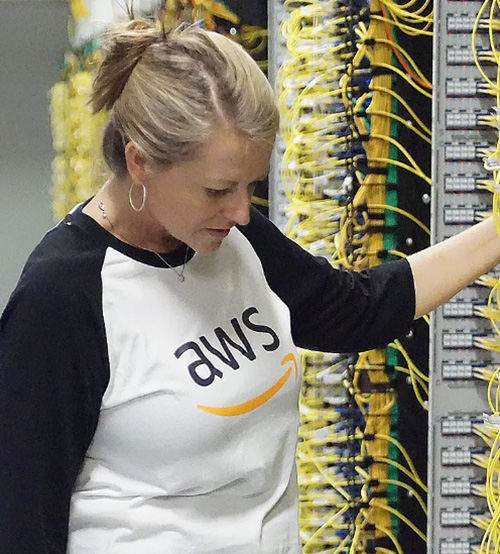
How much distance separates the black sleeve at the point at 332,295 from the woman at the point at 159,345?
25 mm

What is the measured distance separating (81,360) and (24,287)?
3.8 inches

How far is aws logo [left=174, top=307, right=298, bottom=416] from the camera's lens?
96 centimetres

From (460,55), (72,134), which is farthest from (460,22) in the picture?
(72,134)

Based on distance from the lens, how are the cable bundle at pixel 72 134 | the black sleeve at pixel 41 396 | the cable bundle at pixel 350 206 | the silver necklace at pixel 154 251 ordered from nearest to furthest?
the black sleeve at pixel 41 396 < the silver necklace at pixel 154 251 < the cable bundle at pixel 350 206 < the cable bundle at pixel 72 134

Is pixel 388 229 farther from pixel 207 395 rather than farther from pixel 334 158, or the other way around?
pixel 207 395

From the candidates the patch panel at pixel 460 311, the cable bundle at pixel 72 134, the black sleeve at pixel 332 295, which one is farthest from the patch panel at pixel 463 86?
the cable bundle at pixel 72 134

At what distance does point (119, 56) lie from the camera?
0.94 metres

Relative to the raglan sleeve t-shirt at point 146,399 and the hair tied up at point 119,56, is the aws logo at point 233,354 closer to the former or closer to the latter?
the raglan sleeve t-shirt at point 146,399

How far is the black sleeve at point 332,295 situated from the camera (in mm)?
1122

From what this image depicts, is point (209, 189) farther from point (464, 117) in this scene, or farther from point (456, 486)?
point (456, 486)

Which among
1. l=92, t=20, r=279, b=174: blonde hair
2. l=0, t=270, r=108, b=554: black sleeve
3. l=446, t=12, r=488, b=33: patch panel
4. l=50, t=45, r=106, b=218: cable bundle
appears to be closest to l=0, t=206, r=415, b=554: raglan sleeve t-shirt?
l=0, t=270, r=108, b=554: black sleeve

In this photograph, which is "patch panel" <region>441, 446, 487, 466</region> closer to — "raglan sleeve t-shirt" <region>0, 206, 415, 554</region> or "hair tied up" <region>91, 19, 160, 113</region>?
"raglan sleeve t-shirt" <region>0, 206, 415, 554</region>

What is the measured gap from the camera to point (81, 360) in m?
0.89

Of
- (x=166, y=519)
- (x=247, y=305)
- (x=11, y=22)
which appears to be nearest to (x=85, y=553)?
(x=166, y=519)
